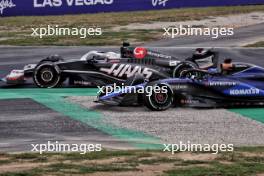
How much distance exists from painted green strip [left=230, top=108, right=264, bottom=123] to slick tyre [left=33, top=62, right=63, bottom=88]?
17.0 ft

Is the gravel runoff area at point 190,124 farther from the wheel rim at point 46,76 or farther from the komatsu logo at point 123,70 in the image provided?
the wheel rim at point 46,76

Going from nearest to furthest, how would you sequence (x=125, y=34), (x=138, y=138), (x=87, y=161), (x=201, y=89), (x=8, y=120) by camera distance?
(x=87, y=161) < (x=138, y=138) < (x=8, y=120) < (x=201, y=89) < (x=125, y=34)

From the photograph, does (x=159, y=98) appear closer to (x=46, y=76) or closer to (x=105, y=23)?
(x=46, y=76)

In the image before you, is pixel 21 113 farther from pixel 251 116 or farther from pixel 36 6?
pixel 36 6

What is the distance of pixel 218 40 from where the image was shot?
30969mm

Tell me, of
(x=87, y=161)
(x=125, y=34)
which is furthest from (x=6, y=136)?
(x=125, y=34)

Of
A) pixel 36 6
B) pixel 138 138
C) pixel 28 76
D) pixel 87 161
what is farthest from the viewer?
pixel 36 6

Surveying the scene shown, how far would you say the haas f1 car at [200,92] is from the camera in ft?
53.7

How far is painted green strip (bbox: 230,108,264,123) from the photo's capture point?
→ 15730 millimetres

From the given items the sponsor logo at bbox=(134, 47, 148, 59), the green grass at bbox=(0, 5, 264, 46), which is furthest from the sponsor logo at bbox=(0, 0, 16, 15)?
the sponsor logo at bbox=(134, 47, 148, 59)

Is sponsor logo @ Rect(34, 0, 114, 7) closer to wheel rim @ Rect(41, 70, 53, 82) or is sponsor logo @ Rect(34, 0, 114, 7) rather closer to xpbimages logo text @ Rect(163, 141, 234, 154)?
wheel rim @ Rect(41, 70, 53, 82)

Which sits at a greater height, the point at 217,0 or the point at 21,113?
the point at 217,0

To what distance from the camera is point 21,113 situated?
1602 cm

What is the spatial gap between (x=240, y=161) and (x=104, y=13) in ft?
90.5
